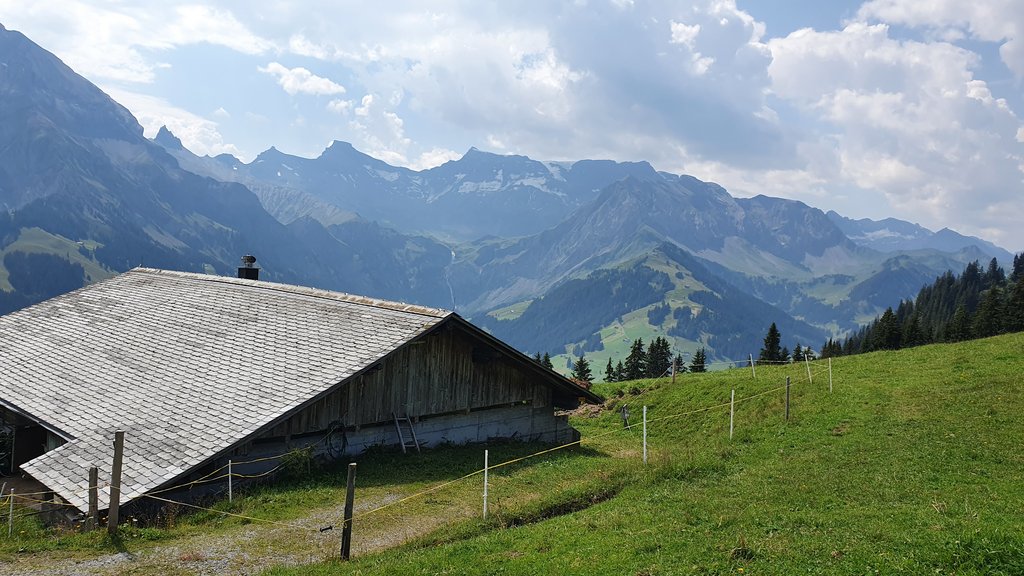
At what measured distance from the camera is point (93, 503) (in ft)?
47.5

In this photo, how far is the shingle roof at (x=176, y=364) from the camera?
17.7m

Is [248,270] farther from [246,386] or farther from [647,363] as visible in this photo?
[647,363]

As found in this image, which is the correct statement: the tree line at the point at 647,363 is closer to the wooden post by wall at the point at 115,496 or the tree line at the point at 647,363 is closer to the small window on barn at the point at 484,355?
the small window on barn at the point at 484,355

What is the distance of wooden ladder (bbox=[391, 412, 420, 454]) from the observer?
2270 centimetres

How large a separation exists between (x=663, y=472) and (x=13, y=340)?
30479 millimetres

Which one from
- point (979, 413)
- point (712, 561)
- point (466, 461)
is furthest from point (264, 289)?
point (979, 413)

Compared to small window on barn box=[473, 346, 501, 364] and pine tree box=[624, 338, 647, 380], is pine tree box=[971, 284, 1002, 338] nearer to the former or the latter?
pine tree box=[624, 338, 647, 380]

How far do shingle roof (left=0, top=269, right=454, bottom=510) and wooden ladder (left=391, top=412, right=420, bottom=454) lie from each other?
277cm

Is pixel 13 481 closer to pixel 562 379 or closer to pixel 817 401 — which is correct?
pixel 562 379

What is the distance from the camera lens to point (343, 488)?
61.2ft

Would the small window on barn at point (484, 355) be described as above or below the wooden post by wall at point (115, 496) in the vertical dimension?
above

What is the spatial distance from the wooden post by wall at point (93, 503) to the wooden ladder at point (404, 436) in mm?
9835

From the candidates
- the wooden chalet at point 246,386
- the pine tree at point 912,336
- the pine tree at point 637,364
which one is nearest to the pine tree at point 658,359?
the pine tree at point 637,364

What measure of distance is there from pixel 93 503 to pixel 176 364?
384 inches
